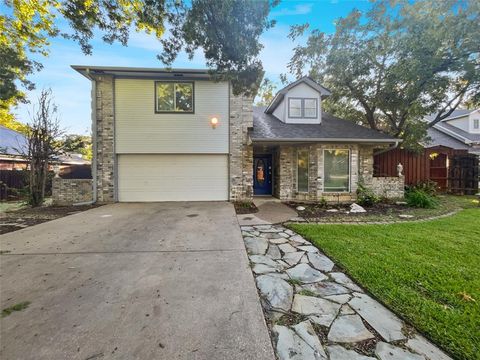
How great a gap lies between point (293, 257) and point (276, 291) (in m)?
1.13

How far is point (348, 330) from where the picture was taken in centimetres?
199

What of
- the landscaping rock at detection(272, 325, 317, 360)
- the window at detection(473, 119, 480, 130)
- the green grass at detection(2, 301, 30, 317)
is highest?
the window at detection(473, 119, 480, 130)

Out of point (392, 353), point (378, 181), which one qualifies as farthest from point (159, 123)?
point (378, 181)

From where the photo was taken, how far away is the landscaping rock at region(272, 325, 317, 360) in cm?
171

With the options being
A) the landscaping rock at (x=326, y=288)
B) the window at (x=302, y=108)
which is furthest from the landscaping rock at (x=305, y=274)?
the window at (x=302, y=108)

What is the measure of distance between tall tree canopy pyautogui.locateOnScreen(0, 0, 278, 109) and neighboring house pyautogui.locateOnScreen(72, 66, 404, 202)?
2.89m

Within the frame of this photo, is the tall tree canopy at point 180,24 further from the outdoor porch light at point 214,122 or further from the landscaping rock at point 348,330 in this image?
the landscaping rock at point 348,330

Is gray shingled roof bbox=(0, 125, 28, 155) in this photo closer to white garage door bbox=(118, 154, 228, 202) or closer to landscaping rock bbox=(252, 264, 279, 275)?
white garage door bbox=(118, 154, 228, 202)

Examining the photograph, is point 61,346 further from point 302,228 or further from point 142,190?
point 142,190

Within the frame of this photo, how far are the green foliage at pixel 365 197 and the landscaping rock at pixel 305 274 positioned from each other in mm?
6215

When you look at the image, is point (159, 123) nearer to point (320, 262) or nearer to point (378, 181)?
point (320, 262)

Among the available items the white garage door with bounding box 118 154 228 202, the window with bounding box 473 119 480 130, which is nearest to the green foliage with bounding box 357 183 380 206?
the white garage door with bounding box 118 154 228 202

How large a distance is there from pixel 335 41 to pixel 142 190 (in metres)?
11.3

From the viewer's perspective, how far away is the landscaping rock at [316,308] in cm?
214
